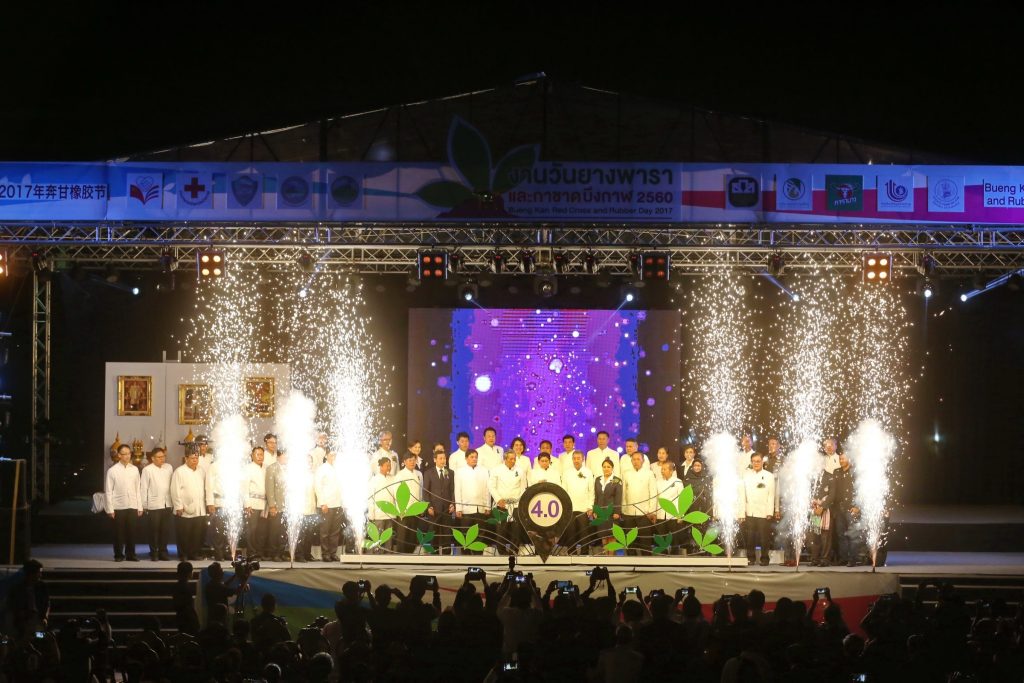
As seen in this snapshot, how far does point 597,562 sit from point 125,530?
6137mm

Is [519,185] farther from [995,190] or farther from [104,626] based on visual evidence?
[104,626]

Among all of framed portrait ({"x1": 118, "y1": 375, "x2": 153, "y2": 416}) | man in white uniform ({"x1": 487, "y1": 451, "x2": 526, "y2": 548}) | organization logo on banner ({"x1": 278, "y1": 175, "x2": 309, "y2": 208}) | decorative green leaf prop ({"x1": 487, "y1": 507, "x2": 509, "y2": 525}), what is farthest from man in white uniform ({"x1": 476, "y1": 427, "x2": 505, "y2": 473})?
framed portrait ({"x1": 118, "y1": 375, "x2": 153, "y2": 416})

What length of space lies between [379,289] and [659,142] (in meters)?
5.19

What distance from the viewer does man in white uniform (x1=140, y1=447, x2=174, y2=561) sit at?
621 inches

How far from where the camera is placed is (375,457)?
54.7 feet

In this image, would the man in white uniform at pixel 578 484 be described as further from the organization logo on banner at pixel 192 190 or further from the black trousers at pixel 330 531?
the organization logo on banner at pixel 192 190

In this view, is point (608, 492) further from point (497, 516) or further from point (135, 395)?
point (135, 395)

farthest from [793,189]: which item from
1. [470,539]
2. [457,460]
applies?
[470,539]

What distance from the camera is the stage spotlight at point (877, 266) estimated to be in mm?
16094

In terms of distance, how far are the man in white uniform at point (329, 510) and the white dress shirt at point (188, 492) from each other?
150cm

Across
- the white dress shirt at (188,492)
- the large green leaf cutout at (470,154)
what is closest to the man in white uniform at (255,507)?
the white dress shirt at (188,492)

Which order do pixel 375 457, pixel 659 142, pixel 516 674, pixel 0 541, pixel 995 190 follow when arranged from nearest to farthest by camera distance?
pixel 516 674 → pixel 0 541 → pixel 995 190 → pixel 375 457 → pixel 659 142

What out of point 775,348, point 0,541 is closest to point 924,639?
point 0,541

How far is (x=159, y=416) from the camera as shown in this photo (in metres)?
18.9
